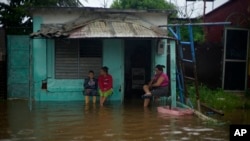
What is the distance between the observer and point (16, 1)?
15531 millimetres

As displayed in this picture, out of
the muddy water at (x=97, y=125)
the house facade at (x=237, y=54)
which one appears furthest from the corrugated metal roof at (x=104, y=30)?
the house facade at (x=237, y=54)

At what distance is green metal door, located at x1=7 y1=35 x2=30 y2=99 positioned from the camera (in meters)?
13.1

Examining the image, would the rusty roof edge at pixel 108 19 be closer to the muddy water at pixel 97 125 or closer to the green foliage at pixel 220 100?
the muddy water at pixel 97 125

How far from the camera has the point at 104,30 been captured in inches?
439

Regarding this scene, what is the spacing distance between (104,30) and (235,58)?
5733 millimetres

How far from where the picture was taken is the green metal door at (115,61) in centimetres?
1273

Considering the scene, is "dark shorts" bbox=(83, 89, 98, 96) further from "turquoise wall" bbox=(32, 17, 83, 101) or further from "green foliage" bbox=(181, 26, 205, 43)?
"green foliage" bbox=(181, 26, 205, 43)

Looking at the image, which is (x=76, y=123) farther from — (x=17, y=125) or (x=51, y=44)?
(x=51, y=44)

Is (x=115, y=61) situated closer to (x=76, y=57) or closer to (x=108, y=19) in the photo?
(x=76, y=57)

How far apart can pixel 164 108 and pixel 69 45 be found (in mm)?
4139

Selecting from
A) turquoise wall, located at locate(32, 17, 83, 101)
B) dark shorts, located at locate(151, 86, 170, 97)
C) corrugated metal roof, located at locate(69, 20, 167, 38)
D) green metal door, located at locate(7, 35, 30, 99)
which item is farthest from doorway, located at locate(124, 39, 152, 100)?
green metal door, located at locate(7, 35, 30, 99)

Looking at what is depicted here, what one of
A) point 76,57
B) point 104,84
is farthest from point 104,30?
point 76,57

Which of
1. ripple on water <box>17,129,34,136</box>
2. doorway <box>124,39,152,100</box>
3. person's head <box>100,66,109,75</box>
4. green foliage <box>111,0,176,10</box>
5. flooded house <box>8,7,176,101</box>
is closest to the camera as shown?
ripple on water <box>17,129,34,136</box>

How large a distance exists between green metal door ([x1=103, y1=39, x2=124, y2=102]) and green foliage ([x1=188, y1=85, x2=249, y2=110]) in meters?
2.53
